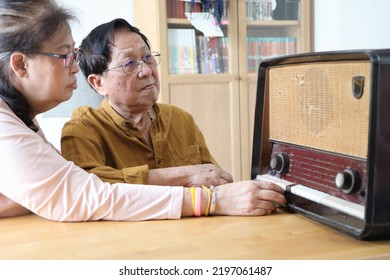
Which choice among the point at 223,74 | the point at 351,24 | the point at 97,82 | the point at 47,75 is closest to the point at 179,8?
the point at 223,74

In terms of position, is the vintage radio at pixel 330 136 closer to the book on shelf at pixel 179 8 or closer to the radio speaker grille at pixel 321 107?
the radio speaker grille at pixel 321 107

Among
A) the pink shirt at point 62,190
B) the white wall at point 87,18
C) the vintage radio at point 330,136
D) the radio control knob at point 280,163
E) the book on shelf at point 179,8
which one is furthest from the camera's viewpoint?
the white wall at point 87,18

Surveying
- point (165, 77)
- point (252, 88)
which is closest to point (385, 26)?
point (252, 88)

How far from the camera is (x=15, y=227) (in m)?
1.10

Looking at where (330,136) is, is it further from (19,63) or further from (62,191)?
(19,63)

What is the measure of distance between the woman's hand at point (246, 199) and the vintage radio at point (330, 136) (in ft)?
0.14

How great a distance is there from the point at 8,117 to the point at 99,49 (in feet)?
1.88

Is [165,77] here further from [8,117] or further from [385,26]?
[8,117]

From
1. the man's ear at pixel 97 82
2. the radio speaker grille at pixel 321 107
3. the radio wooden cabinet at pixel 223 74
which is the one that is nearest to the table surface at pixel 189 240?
the radio speaker grille at pixel 321 107

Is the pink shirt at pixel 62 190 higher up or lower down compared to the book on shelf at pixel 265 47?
lower down

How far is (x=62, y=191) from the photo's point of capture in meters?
1.08

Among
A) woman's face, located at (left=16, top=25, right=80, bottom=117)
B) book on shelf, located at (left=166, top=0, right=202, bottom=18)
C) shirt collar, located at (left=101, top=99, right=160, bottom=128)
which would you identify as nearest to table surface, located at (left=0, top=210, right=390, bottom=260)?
woman's face, located at (left=16, top=25, right=80, bottom=117)

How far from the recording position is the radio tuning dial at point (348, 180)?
0.92 m

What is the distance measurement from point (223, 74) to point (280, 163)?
8.04ft
